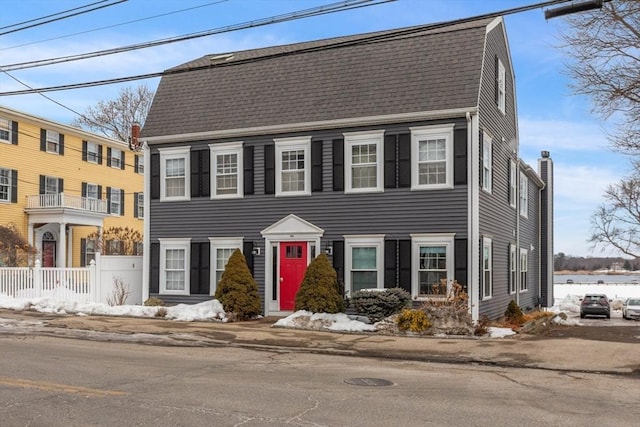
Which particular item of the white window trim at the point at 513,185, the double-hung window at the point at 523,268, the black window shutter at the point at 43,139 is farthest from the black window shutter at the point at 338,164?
the black window shutter at the point at 43,139

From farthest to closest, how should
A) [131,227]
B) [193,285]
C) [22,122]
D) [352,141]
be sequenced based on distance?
[131,227] → [22,122] → [193,285] → [352,141]

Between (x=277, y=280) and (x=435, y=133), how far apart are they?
22.5ft

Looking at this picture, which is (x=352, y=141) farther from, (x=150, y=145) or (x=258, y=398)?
(x=258, y=398)

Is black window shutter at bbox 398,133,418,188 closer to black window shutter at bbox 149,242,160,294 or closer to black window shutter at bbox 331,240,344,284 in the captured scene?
black window shutter at bbox 331,240,344,284

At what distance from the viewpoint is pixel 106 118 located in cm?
4669

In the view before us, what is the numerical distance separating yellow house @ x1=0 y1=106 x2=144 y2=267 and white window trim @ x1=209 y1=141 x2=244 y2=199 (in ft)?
55.7

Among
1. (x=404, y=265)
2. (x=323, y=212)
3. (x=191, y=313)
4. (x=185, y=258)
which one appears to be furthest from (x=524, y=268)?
(x=191, y=313)

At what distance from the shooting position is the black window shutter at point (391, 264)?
1870cm

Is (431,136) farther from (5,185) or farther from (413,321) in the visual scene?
(5,185)

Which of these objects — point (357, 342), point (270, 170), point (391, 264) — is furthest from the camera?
point (270, 170)

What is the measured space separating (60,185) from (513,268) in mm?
26799

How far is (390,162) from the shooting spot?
18984mm

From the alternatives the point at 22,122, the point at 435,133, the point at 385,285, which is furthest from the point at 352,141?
the point at 22,122

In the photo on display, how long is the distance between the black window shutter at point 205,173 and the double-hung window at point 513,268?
11461 millimetres
